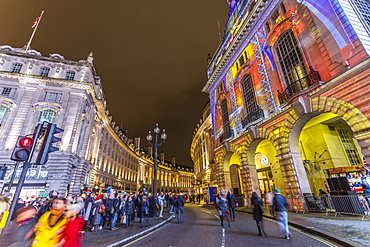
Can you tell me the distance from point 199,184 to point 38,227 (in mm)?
45238

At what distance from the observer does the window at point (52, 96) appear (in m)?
27.6

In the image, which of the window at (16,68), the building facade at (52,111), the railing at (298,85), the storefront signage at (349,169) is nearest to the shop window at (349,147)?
the storefront signage at (349,169)

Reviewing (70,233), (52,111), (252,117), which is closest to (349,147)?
Result: (252,117)

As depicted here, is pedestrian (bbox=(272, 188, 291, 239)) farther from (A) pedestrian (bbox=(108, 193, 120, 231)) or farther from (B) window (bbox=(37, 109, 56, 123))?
(B) window (bbox=(37, 109, 56, 123))

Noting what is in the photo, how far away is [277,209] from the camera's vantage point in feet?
22.7

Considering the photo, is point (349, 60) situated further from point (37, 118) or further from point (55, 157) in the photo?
point (37, 118)

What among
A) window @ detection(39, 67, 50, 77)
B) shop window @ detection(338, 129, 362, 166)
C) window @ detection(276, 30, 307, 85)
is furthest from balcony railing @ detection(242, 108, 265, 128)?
window @ detection(39, 67, 50, 77)

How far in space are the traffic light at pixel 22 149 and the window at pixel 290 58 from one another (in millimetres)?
16880

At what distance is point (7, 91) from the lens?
27312mm

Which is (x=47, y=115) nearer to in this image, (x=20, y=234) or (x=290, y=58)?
(x=20, y=234)

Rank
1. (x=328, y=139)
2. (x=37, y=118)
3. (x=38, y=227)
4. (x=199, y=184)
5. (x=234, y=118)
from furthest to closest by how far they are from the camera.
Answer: (x=199, y=184) → (x=37, y=118) → (x=234, y=118) → (x=328, y=139) → (x=38, y=227)

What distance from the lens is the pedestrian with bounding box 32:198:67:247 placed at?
10.0ft

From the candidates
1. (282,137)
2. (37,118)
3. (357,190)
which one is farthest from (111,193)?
(37,118)

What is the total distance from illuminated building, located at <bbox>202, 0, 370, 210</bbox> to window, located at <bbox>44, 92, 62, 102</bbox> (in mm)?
27022
